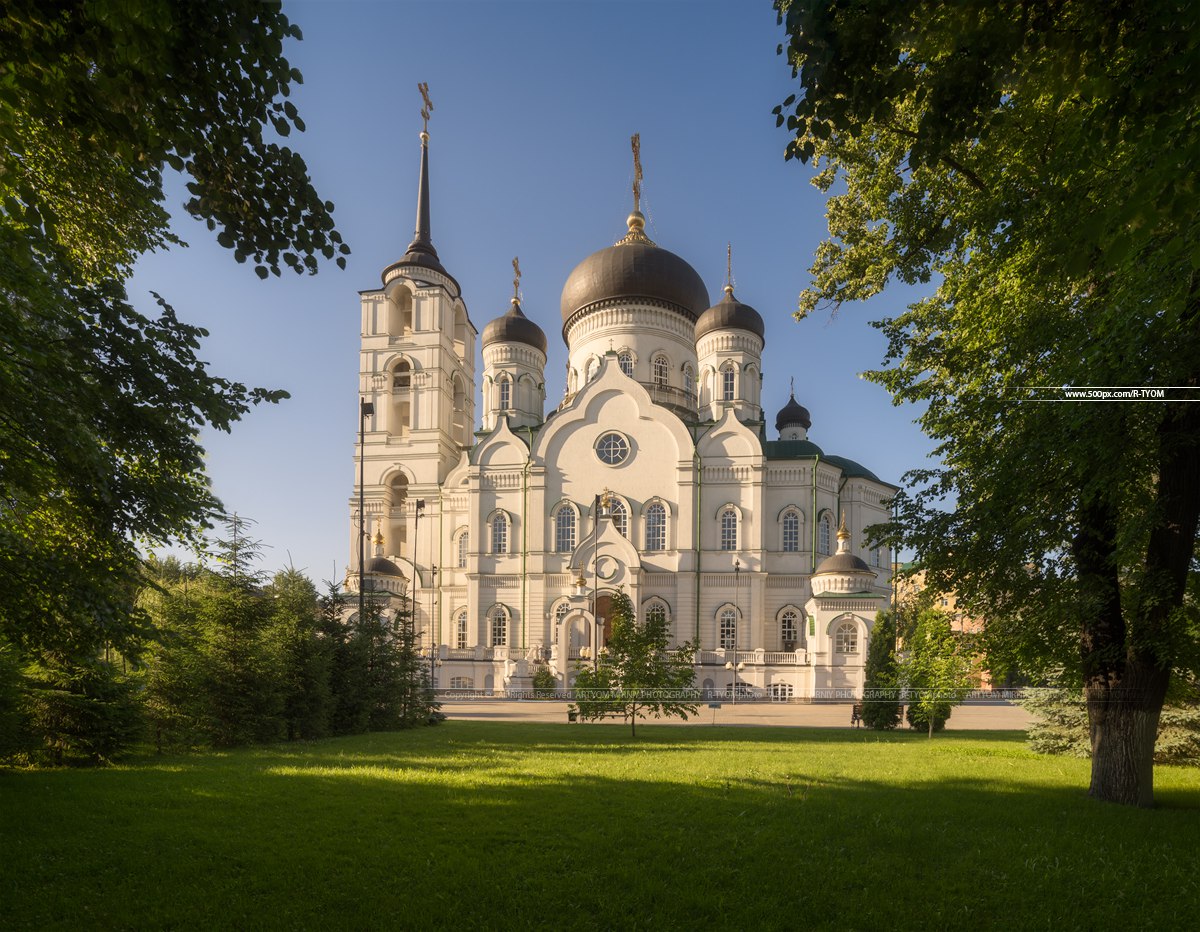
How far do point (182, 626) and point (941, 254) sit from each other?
13451 mm

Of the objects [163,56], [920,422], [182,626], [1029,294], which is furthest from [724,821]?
[182,626]

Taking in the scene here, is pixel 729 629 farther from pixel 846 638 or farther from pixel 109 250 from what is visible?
pixel 109 250

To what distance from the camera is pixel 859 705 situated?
21344 millimetres

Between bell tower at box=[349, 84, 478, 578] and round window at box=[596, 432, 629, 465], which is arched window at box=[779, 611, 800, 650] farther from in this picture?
bell tower at box=[349, 84, 478, 578]

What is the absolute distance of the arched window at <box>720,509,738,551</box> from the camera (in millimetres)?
38000

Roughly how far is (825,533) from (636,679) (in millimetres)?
23467

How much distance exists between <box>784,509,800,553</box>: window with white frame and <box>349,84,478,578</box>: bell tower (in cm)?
1841

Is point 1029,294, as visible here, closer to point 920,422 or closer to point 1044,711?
point 920,422

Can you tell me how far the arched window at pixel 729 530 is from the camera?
125ft

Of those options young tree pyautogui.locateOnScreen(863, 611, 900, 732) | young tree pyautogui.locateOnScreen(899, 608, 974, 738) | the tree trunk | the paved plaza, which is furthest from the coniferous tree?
young tree pyautogui.locateOnScreen(863, 611, 900, 732)

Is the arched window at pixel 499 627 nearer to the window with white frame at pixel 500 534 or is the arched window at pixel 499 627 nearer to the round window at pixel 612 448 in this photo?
the window with white frame at pixel 500 534

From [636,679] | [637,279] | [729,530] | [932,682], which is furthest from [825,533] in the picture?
[636,679]

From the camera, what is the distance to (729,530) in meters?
38.2

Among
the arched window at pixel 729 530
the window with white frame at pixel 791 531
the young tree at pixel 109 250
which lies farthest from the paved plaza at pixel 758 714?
the young tree at pixel 109 250
